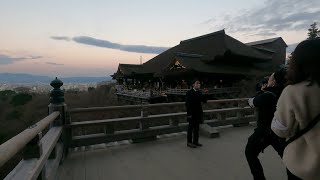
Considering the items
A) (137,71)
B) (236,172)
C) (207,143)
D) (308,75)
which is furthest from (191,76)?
(308,75)

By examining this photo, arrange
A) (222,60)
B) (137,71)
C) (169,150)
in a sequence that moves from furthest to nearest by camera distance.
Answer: (137,71) → (222,60) → (169,150)

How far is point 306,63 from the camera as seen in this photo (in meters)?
1.84

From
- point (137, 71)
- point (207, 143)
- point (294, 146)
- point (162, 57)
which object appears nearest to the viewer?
point (294, 146)

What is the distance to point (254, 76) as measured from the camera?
2938cm

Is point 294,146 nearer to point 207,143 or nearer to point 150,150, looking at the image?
point 150,150

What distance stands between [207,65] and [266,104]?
2677cm

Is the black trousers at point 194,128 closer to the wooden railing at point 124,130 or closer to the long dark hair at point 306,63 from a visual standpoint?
the wooden railing at point 124,130

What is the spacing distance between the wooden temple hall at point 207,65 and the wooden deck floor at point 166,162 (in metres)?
20.1

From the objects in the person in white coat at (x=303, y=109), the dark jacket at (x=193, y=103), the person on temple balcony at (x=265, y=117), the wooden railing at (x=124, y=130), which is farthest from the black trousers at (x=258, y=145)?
the wooden railing at (x=124, y=130)

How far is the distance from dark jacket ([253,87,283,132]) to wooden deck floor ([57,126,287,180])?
1294 millimetres

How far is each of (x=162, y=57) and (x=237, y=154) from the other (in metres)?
39.3

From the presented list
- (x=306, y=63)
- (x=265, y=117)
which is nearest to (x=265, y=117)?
(x=265, y=117)

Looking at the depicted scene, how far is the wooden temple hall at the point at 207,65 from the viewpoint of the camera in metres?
28.1

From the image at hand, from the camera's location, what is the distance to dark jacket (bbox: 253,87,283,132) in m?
3.41
